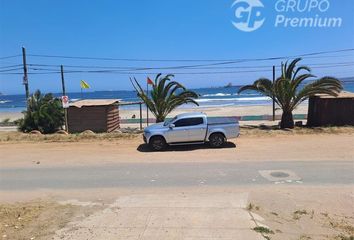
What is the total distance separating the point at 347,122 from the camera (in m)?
23.8

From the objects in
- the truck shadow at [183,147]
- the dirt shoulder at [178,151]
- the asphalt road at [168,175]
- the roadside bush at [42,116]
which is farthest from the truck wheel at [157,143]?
the roadside bush at [42,116]

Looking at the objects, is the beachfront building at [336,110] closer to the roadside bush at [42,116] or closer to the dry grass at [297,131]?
the dry grass at [297,131]

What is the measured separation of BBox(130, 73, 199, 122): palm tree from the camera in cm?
2394

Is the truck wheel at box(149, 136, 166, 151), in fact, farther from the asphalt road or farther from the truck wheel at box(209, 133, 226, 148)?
the asphalt road

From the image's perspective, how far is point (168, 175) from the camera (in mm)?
12664

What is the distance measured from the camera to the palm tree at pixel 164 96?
78.5 feet

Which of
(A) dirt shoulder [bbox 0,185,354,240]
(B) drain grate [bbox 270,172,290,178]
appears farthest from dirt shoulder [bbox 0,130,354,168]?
(A) dirt shoulder [bbox 0,185,354,240]

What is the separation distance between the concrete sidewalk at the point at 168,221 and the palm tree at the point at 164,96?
14919 millimetres

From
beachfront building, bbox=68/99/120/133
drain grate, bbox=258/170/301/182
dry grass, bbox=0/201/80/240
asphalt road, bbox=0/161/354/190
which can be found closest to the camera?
dry grass, bbox=0/201/80/240

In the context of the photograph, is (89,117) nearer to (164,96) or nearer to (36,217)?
(164,96)

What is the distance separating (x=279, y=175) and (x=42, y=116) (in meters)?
18.5

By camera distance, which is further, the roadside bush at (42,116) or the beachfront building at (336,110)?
the roadside bush at (42,116)

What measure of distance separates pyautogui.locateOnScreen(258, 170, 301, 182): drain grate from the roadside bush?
17.8 m

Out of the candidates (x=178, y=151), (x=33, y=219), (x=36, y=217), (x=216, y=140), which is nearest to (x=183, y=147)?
(x=178, y=151)
